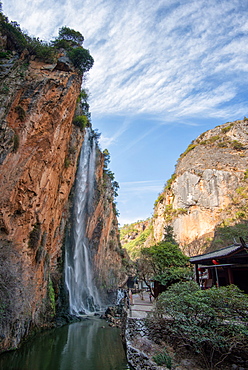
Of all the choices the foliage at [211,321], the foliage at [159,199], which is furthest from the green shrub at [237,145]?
the foliage at [211,321]

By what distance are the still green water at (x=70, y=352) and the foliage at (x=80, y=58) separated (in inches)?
852

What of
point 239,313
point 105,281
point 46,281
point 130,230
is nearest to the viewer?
point 239,313

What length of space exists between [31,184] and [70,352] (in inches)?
367

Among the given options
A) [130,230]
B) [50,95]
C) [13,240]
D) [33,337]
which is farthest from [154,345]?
[130,230]

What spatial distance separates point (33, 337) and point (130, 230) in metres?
86.2

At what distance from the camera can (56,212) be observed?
18281 mm

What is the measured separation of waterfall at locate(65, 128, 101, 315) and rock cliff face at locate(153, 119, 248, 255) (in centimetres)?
1762

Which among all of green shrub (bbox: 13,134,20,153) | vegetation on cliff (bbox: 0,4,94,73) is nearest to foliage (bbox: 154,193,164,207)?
vegetation on cliff (bbox: 0,4,94,73)

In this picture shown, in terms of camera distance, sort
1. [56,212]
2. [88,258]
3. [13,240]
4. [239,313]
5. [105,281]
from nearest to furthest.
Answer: [239,313] → [13,240] → [56,212] → [88,258] → [105,281]

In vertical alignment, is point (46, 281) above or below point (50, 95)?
below

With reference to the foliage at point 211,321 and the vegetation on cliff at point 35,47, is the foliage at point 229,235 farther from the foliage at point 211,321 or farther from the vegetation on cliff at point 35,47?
the vegetation on cliff at point 35,47

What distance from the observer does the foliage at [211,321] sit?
6.64 m

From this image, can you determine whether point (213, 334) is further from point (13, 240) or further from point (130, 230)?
point (130, 230)

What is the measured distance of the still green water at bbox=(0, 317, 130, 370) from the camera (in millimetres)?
8828
